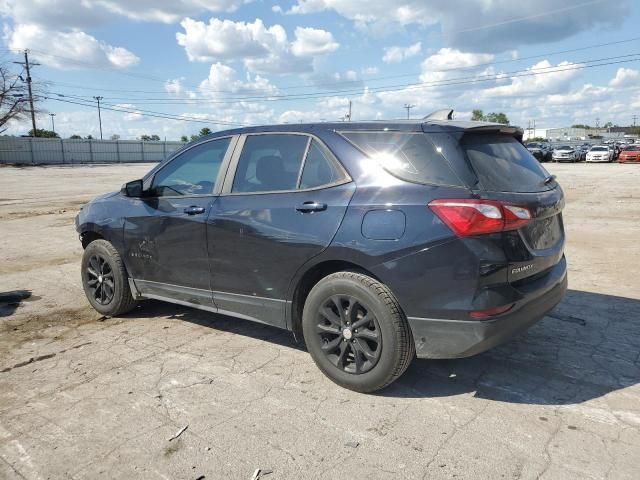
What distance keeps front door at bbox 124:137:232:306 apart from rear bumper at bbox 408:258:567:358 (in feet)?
6.05

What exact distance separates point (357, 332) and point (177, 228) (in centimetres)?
185

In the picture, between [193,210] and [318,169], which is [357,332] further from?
[193,210]

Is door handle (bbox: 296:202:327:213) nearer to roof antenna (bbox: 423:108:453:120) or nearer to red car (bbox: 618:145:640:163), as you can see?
roof antenna (bbox: 423:108:453:120)

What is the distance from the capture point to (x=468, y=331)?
9.72ft

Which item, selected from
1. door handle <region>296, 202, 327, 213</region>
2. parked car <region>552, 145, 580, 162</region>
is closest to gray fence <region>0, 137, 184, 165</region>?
parked car <region>552, 145, 580, 162</region>

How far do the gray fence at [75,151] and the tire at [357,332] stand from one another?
149ft

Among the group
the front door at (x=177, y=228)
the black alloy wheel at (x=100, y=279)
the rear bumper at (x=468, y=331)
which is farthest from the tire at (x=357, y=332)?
the black alloy wheel at (x=100, y=279)

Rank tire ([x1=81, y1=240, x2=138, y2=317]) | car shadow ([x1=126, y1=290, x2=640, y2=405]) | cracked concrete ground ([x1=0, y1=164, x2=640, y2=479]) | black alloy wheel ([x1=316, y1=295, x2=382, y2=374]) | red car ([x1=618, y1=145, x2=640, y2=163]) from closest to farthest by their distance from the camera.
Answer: cracked concrete ground ([x1=0, y1=164, x2=640, y2=479]) < black alloy wheel ([x1=316, y1=295, x2=382, y2=374]) < car shadow ([x1=126, y1=290, x2=640, y2=405]) < tire ([x1=81, y1=240, x2=138, y2=317]) < red car ([x1=618, y1=145, x2=640, y2=163])

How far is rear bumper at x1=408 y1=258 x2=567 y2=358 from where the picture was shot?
9.71ft

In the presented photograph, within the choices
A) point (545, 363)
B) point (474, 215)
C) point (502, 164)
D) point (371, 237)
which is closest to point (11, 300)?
point (371, 237)

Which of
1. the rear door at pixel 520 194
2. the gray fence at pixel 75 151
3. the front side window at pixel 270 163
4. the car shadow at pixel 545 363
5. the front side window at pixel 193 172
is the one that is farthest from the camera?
the gray fence at pixel 75 151

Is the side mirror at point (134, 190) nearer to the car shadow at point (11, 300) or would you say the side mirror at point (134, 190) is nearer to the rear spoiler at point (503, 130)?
the car shadow at point (11, 300)

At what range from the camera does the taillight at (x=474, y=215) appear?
2.90 m

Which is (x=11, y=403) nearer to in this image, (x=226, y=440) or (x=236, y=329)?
(x=226, y=440)
